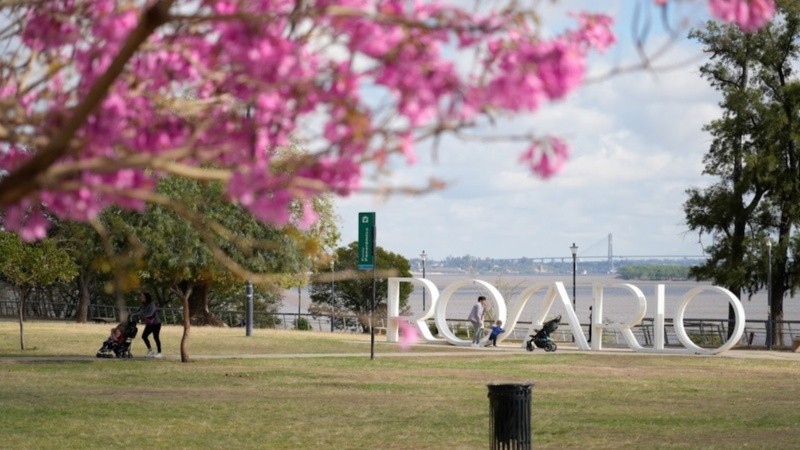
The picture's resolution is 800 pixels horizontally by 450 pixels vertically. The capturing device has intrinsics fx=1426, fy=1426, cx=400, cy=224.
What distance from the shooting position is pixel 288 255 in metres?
40.9

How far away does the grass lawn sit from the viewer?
1702 centimetres

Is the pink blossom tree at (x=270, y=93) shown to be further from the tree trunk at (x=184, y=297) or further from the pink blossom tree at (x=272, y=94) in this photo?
the tree trunk at (x=184, y=297)

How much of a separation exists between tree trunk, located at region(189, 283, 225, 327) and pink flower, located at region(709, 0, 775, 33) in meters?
54.4

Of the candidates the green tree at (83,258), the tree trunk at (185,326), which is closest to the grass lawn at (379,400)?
the tree trunk at (185,326)

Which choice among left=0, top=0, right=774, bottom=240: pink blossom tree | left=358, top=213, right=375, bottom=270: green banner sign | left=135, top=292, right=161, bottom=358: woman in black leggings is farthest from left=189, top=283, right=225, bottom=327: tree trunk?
left=0, top=0, right=774, bottom=240: pink blossom tree

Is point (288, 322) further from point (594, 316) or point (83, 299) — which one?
point (594, 316)

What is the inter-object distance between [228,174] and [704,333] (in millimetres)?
45181

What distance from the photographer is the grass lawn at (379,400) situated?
17016mm

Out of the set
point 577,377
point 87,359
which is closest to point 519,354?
point 577,377

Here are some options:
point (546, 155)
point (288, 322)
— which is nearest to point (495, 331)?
point (288, 322)

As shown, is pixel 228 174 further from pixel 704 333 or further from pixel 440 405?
pixel 704 333

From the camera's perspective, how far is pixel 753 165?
46906 mm

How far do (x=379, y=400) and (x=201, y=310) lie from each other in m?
38.5

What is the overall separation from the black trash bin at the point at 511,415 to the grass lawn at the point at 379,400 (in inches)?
120
